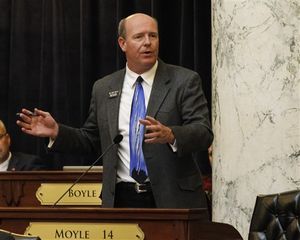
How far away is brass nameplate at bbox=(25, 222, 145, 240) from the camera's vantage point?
373 cm

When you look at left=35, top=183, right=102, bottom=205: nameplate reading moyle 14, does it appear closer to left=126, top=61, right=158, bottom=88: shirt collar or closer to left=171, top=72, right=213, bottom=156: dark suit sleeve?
left=126, top=61, right=158, bottom=88: shirt collar

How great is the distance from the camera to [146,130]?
160 inches

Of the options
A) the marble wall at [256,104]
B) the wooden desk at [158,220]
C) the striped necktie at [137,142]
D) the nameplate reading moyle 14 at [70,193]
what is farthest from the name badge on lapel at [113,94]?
the nameplate reading moyle 14 at [70,193]

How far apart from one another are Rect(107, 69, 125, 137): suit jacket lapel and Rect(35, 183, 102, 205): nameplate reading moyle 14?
117 cm

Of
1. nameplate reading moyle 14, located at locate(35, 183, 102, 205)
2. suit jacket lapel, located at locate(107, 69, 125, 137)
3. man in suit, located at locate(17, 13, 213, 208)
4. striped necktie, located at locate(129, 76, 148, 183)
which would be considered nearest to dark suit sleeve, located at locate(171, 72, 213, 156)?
man in suit, located at locate(17, 13, 213, 208)

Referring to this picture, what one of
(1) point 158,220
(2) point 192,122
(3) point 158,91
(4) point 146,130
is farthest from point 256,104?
(1) point 158,220

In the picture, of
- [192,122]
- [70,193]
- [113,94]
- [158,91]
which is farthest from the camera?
[70,193]

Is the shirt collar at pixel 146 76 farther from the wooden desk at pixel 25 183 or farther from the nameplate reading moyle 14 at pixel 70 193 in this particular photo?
the wooden desk at pixel 25 183

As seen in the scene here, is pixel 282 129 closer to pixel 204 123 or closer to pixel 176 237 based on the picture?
pixel 204 123

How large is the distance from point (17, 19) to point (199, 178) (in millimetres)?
4461

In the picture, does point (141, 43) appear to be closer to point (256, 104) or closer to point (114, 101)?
point (114, 101)

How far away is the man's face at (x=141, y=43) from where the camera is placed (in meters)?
4.34

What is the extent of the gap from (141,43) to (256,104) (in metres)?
0.67

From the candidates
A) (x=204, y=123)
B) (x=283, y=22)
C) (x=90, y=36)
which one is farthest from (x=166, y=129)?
(x=90, y=36)
